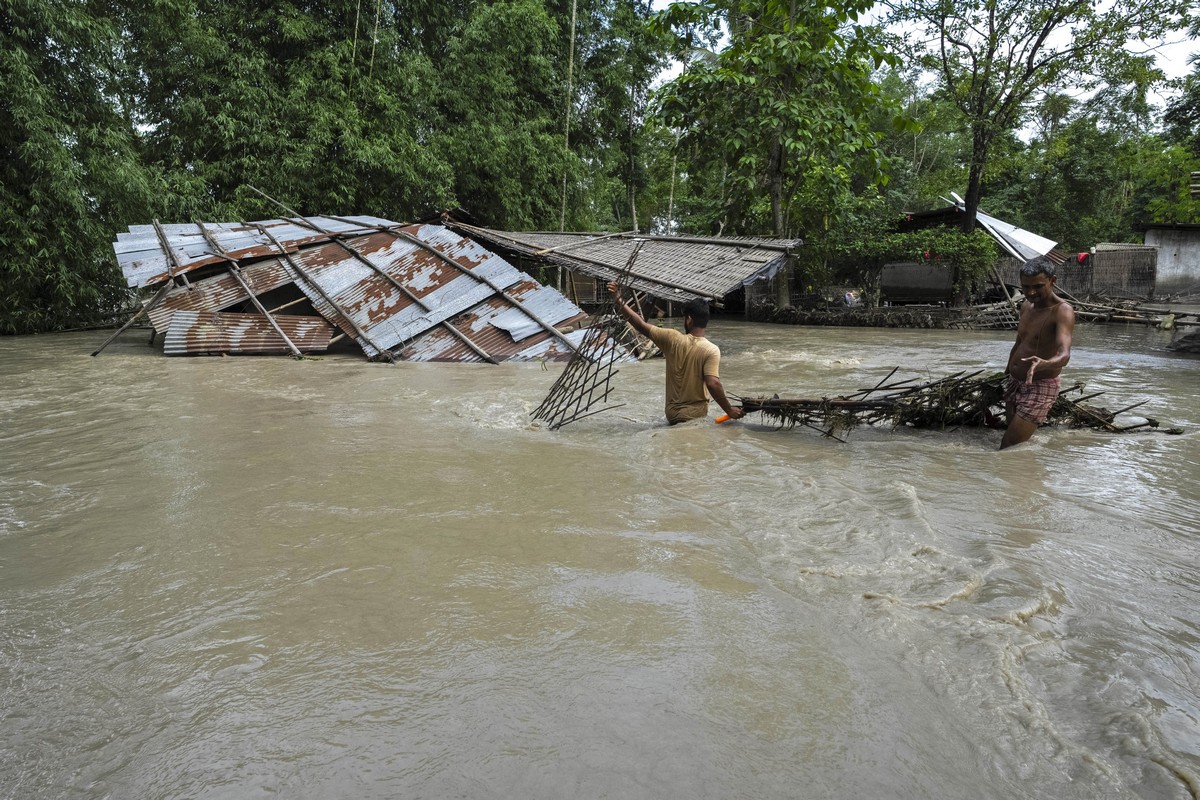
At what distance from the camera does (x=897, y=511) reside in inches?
150

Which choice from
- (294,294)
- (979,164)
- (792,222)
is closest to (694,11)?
(792,222)

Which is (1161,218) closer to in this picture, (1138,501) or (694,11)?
(694,11)

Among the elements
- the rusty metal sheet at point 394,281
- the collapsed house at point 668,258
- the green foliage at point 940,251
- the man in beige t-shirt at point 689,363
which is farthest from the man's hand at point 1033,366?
the green foliage at point 940,251

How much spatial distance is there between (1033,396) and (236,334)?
9925 mm

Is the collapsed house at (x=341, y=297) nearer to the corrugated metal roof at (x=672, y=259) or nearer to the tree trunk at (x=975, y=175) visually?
the corrugated metal roof at (x=672, y=259)

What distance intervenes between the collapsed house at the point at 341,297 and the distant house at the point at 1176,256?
62.6 ft

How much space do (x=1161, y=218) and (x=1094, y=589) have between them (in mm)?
28567

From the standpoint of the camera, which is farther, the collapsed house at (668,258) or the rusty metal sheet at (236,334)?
the rusty metal sheet at (236,334)

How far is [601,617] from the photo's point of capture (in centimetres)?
264

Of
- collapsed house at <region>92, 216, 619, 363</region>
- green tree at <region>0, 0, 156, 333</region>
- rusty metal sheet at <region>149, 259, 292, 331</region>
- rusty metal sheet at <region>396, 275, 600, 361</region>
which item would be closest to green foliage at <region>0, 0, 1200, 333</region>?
green tree at <region>0, 0, 156, 333</region>

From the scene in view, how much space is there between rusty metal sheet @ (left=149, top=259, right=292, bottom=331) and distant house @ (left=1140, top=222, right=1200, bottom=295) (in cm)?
2240

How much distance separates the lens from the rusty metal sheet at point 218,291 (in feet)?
33.9

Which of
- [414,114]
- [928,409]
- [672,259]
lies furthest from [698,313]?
[414,114]

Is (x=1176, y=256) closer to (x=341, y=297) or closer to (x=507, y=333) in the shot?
(x=507, y=333)
